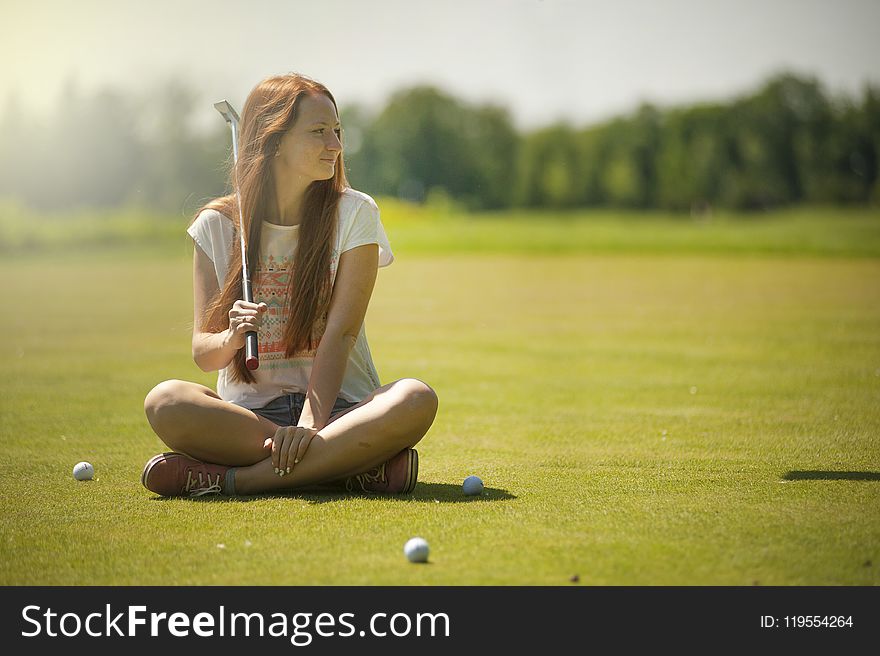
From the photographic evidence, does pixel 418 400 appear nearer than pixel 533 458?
Yes

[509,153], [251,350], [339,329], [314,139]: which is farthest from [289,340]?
[509,153]

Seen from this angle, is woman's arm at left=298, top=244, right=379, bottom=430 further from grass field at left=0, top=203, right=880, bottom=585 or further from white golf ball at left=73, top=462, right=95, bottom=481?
white golf ball at left=73, top=462, right=95, bottom=481

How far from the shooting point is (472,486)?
17.5ft

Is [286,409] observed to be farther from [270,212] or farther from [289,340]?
[270,212]

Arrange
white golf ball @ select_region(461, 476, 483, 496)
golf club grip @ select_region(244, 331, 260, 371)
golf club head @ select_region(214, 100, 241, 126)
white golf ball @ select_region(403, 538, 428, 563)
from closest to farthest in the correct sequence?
white golf ball @ select_region(403, 538, 428, 563) → golf club grip @ select_region(244, 331, 260, 371) → white golf ball @ select_region(461, 476, 483, 496) → golf club head @ select_region(214, 100, 241, 126)

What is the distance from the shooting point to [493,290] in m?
23.2

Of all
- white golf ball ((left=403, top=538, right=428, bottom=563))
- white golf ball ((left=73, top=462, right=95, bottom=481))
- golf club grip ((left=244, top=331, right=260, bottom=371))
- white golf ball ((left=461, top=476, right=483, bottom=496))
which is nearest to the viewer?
white golf ball ((left=403, top=538, right=428, bottom=563))

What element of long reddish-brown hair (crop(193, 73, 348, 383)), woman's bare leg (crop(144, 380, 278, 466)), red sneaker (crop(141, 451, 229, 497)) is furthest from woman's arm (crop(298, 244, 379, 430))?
red sneaker (crop(141, 451, 229, 497))

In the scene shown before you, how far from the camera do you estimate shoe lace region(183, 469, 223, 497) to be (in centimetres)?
540

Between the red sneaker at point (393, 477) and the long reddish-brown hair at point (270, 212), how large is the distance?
714 mm

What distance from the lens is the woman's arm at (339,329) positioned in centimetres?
536

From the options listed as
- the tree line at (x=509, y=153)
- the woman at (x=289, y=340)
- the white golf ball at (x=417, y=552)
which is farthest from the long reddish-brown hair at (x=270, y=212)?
the tree line at (x=509, y=153)

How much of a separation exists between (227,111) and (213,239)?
0.82 m

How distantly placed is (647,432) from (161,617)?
4.20 meters
